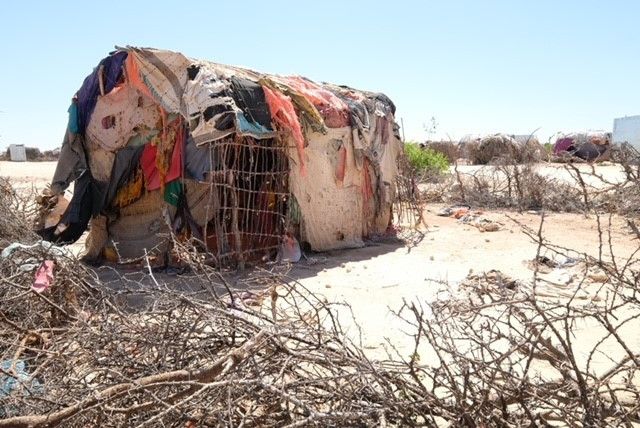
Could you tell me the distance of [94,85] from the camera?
7.87m

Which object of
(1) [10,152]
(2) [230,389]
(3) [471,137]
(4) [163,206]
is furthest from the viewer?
(1) [10,152]

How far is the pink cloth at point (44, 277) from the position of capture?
3731mm

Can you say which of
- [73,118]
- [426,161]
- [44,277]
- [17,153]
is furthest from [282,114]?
[17,153]

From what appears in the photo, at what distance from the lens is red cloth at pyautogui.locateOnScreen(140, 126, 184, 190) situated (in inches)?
294

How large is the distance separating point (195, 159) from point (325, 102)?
93.8 inches

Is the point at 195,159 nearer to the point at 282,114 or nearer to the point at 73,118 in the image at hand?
the point at 282,114

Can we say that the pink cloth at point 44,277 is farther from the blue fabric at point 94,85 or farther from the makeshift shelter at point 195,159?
the blue fabric at point 94,85

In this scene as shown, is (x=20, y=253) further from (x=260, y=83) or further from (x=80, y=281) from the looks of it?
(x=260, y=83)

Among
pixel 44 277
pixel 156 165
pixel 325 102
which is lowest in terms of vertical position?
pixel 44 277

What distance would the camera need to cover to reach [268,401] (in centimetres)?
251

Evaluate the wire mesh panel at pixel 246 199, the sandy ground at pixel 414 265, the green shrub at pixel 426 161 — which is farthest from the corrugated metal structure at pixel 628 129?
the wire mesh panel at pixel 246 199

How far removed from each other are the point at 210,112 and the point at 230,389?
5.41 m

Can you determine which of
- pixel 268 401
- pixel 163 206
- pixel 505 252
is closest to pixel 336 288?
pixel 163 206

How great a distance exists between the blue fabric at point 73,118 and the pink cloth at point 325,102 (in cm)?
290
